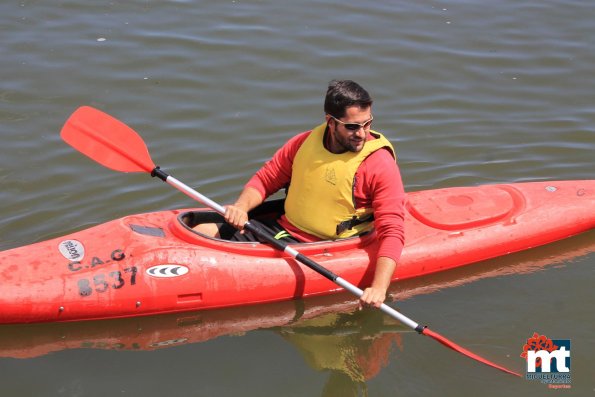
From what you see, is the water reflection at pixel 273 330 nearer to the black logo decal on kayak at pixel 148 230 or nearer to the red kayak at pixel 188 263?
the red kayak at pixel 188 263

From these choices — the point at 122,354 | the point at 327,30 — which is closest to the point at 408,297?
the point at 122,354

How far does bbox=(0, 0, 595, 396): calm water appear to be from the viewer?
15.1 feet

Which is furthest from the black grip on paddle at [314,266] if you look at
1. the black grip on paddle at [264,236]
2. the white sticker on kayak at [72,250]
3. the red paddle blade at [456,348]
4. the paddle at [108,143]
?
the white sticker on kayak at [72,250]

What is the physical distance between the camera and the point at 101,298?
4.79 metres

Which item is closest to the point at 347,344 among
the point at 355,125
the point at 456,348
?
the point at 456,348

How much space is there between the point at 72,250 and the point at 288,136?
8.27 ft

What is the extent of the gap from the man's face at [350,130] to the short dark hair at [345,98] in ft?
0.08

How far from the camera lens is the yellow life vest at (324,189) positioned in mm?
4746

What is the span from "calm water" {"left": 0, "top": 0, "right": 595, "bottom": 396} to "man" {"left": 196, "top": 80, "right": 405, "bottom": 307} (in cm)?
51

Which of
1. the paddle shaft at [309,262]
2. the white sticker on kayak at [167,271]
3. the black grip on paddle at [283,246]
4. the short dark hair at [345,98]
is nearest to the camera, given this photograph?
the short dark hair at [345,98]

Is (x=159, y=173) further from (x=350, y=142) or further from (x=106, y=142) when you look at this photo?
(x=350, y=142)

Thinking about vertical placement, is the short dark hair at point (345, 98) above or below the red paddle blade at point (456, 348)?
above

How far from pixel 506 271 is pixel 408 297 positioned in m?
0.72

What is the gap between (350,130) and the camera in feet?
15.0
